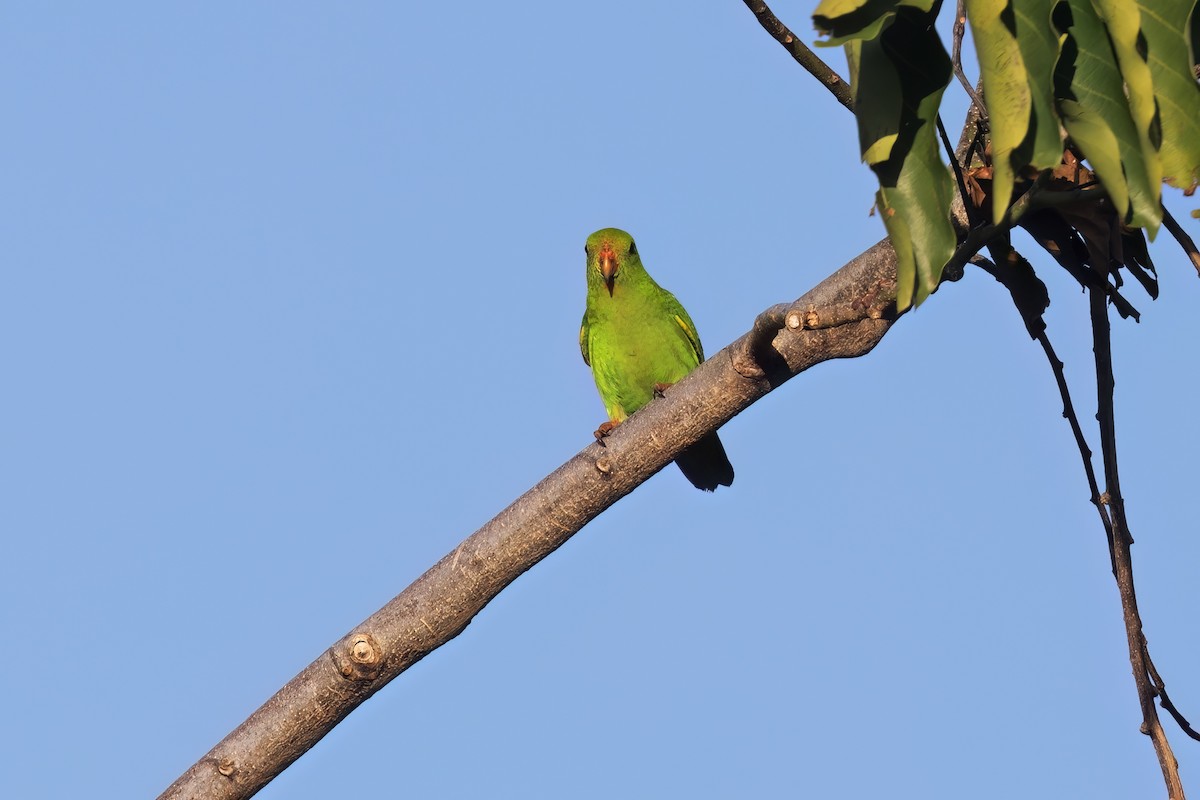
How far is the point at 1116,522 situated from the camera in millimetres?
2963

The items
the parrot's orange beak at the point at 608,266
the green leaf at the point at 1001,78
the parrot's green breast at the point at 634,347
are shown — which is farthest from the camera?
the parrot's orange beak at the point at 608,266

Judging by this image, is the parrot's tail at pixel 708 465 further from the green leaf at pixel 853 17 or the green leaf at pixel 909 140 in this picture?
the green leaf at pixel 853 17

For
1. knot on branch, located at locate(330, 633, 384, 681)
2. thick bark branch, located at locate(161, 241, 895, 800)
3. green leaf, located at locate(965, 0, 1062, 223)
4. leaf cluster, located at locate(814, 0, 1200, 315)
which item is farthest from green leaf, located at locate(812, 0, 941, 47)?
knot on branch, located at locate(330, 633, 384, 681)

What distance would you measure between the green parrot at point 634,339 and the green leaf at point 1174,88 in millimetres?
5358

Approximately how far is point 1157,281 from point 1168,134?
1307 millimetres

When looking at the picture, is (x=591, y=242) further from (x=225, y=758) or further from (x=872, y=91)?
(x=872, y=91)

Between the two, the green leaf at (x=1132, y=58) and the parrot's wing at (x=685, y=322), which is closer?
the green leaf at (x=1132, y=58)

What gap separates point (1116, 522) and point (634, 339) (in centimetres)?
471

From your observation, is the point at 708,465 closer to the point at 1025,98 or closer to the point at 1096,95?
the point at 1096,95

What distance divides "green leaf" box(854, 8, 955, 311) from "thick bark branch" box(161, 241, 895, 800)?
645 millimetres

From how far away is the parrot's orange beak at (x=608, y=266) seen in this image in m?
7.65

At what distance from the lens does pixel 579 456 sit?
292 cm

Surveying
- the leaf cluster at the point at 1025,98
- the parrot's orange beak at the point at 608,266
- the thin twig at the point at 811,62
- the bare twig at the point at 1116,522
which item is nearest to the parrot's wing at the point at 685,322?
the parrot's orange beak at the point at 608,266

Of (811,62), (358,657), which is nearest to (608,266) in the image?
(811,62)
